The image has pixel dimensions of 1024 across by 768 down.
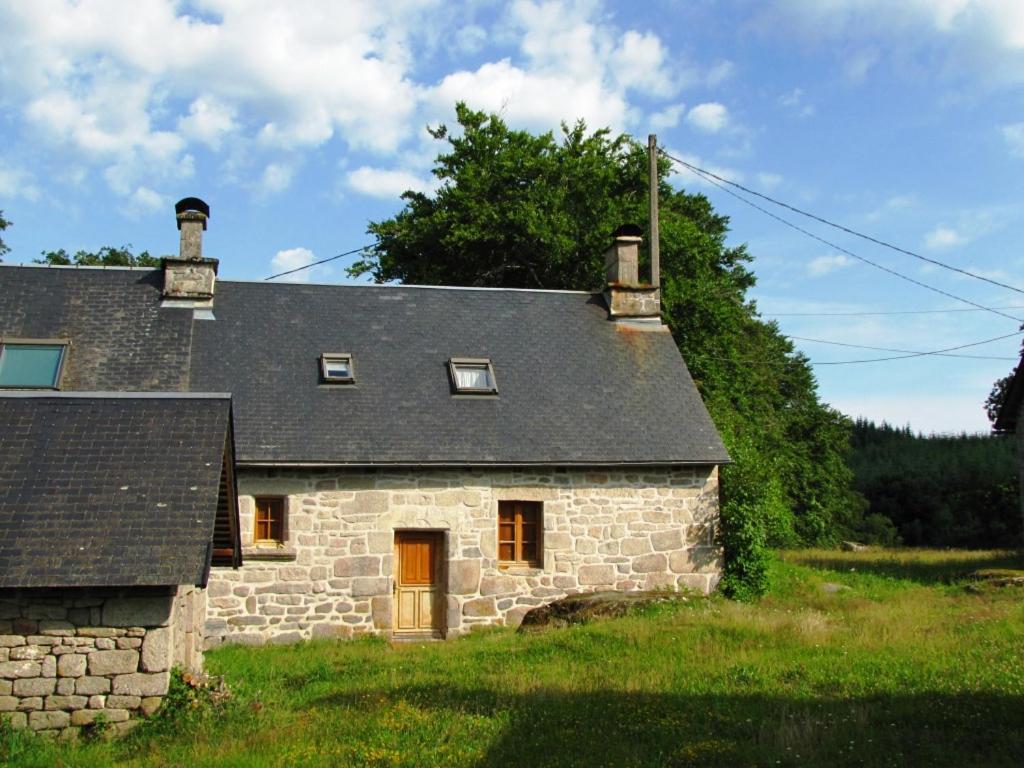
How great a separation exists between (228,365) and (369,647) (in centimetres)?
552

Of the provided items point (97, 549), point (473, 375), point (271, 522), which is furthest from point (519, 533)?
point (97, 549)

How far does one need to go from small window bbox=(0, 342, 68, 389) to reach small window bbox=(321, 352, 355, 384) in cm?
422

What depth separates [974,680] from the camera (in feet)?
29.6

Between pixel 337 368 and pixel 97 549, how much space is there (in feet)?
26.7

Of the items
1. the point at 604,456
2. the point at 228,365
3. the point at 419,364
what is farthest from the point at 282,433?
the point at 604,456

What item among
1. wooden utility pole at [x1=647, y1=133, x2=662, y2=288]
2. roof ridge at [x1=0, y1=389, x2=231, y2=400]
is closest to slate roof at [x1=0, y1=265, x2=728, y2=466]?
wooden utility pole at [x1=647, y1=133, x2=662, y2=288]

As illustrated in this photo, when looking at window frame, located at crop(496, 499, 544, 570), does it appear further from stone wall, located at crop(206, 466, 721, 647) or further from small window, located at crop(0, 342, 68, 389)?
small window, located at crop(0, 342, 68, 389)

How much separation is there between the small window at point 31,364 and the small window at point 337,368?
13.8 ft

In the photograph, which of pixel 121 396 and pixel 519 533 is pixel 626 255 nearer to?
pixel 519 533

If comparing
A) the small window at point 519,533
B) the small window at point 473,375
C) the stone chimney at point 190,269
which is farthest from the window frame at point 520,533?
the stone chimney at point 190,269

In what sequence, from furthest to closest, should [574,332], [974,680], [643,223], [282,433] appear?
[643,223]
[574,332]
[282,433]
[974,680]

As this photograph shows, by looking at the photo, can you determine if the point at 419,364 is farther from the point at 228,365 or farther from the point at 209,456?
the point at 209,456

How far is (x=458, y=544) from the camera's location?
15125 mm

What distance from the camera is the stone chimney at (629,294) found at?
1894 cm
